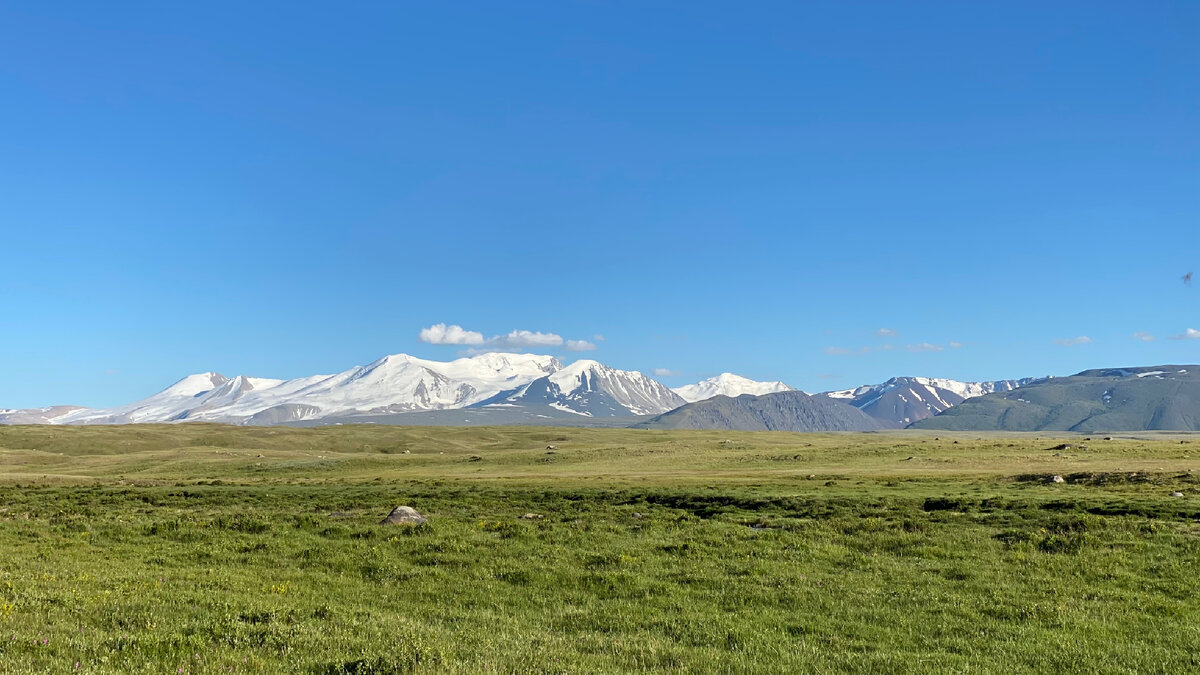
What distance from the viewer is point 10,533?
34188 mm

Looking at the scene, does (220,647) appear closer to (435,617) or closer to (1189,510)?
(435,617)

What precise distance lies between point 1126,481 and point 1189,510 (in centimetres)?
2653

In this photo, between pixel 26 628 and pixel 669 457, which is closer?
pixel 26 628

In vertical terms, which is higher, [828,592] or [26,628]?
[26,628]

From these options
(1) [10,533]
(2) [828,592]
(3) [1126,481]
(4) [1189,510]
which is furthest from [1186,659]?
(3) [1126,481]

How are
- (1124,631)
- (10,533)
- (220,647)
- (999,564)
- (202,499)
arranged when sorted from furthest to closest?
(202,499), (10,533), (999,564), (1124,631), (220,647)

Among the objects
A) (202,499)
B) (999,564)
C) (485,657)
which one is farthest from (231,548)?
(202,499)

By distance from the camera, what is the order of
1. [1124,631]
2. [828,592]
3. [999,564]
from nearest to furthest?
[1124,631]
[828,592]
[999,564]

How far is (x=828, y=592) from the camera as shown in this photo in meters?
21.3

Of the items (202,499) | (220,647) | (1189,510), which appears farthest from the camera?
(202,499)

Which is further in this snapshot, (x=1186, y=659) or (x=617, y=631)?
(x=617, y=631)

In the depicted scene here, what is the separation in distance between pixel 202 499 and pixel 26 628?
50296 mm

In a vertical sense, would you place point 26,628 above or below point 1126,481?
above

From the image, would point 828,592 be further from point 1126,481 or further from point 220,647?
point 1126,481
